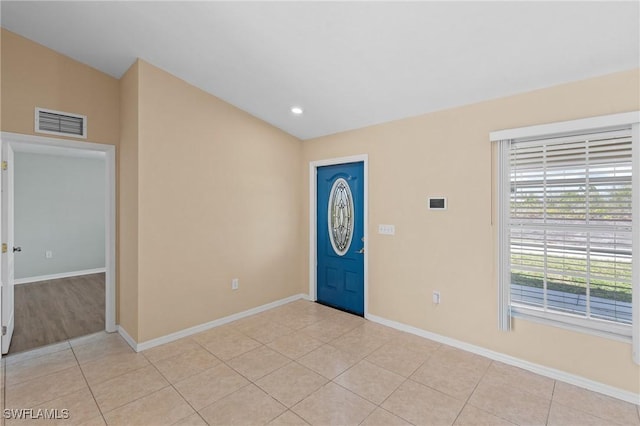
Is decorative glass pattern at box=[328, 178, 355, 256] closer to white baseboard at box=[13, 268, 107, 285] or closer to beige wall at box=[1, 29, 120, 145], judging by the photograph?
beige wall at box=[1, 29, 120, 145]

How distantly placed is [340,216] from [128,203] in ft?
8.19

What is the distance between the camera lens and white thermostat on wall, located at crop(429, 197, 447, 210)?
299cm

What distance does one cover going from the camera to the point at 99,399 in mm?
2139

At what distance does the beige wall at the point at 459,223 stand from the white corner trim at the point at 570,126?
2.6 inches

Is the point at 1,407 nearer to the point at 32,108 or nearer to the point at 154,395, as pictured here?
the point at 154,395

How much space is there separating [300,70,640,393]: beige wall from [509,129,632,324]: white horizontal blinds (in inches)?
7.8

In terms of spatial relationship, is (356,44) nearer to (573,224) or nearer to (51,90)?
(573,224)

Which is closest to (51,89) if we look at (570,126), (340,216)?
(340,216)

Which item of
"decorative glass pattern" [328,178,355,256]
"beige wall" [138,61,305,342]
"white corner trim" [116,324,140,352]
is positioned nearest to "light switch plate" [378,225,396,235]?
"decorative glass pattern" [328,178,355,256]

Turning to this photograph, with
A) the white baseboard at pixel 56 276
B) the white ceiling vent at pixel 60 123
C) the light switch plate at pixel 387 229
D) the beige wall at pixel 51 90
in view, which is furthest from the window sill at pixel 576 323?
the white baseboard at pixel 56 276

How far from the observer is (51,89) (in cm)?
288

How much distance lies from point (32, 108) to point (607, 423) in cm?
527

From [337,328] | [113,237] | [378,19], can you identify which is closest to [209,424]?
[337,328]

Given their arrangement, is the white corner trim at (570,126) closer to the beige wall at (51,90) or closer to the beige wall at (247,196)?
the beige wall at (247,196)
